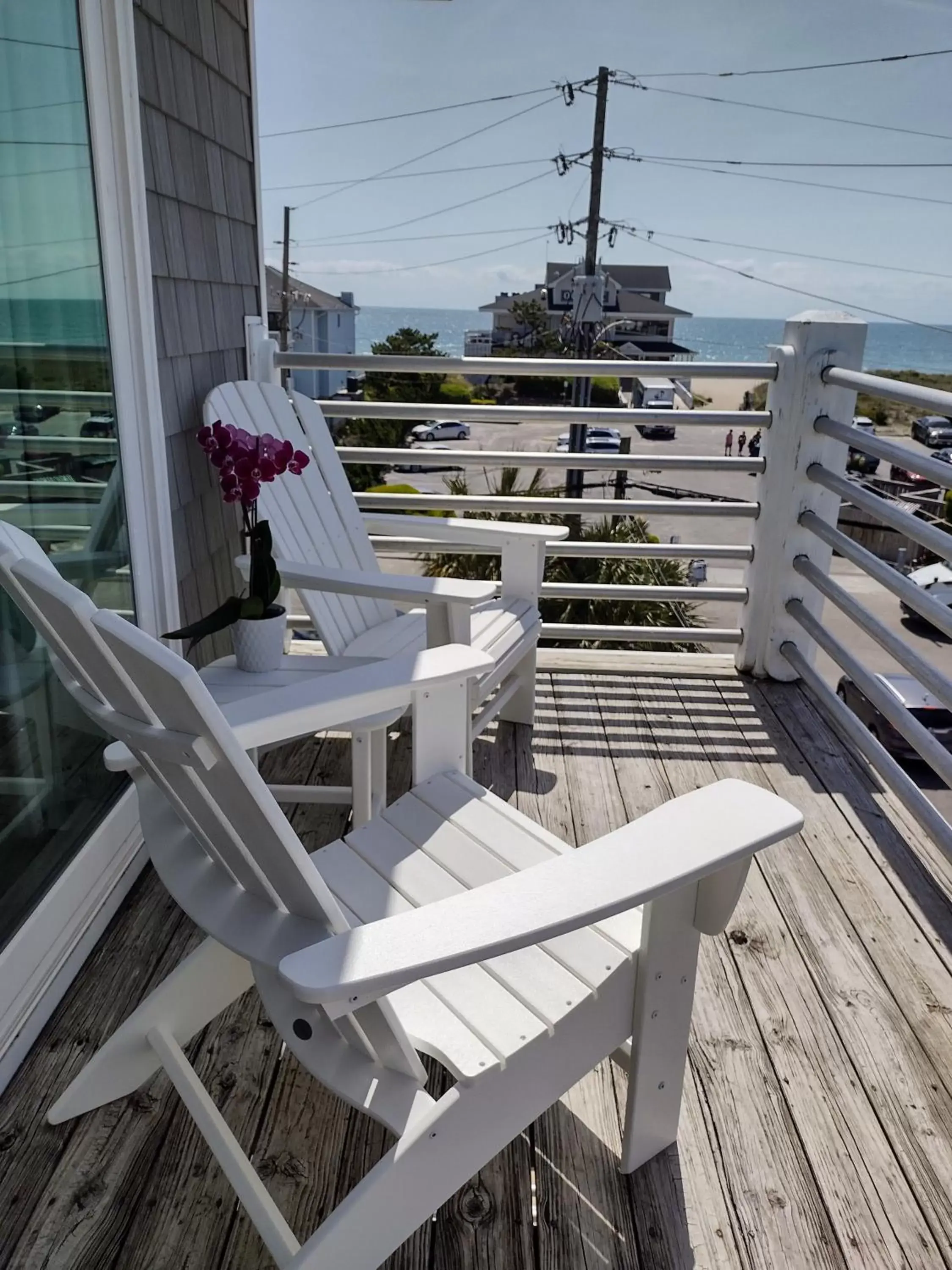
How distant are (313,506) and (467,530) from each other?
448 millimetres

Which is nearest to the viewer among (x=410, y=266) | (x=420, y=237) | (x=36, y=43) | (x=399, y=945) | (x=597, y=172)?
(x=399, y=945)

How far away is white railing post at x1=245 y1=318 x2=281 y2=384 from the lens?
3.06 m

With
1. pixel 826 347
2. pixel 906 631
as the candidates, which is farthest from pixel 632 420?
pixel 906 631

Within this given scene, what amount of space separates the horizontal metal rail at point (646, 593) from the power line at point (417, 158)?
1682 inches

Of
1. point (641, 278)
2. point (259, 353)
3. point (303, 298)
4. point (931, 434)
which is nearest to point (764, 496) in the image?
point (259, 353)

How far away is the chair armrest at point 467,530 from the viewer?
2.76 meters

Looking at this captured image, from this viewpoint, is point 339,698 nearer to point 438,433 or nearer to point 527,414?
point 527,414

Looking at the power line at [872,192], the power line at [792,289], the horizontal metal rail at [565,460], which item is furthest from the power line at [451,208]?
the horizontal metal rail at [565,460]

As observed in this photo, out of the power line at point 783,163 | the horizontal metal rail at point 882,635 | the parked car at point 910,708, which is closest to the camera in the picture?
the horizontal metal rail at point 882,635

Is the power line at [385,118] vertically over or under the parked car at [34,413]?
over

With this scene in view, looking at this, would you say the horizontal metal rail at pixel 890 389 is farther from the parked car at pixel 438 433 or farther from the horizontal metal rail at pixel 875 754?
the parked car at pixel 438 433

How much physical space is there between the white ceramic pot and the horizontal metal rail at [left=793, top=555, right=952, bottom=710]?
1.39 m

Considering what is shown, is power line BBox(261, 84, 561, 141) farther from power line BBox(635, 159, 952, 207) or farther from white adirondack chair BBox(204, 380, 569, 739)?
white adirondack chair BBox(204, 380, 569, 739)

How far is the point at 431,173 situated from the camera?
4891 cm
